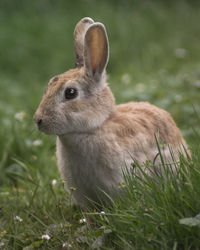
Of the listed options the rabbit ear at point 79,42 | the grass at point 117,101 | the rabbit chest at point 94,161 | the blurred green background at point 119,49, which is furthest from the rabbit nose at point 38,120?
the blurred green background at point 119,49

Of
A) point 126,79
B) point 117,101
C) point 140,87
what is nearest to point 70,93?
point 117,101

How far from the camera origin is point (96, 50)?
3.80 metres

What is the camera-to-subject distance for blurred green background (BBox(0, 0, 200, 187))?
6.70 m

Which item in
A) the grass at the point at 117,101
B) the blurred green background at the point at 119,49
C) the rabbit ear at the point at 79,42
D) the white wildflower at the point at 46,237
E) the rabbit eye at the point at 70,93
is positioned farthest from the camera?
the blurred green background at the point at 119,49

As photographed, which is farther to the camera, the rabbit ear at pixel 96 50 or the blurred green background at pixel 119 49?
the blurred green background at pixel 119 49

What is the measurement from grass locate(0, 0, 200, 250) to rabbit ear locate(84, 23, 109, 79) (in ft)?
2.50

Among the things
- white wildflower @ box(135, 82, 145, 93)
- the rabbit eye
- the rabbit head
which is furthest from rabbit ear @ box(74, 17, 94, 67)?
white wildflower @ box(135, 82, 145, 93)

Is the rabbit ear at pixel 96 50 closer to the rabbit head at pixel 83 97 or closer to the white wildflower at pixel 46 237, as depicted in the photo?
the rabbit head at pixel 83 97

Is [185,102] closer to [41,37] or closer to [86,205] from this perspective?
[86,205]

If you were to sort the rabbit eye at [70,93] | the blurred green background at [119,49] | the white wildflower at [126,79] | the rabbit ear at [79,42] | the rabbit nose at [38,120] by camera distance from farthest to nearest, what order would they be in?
the white wildflower at [126,79]
the blurred green background at [119,49]
the rabbit ear at [79,42]
the rabbit eye at [70,93]
the rabbit nose at [38,120]

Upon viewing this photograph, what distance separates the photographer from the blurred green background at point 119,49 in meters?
6.70

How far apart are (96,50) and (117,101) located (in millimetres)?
2783

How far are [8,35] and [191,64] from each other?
366 centimetres

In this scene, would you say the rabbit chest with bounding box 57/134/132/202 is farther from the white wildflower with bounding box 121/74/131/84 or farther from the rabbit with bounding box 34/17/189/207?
the white wildflower with bounding box 121/74/131/84
